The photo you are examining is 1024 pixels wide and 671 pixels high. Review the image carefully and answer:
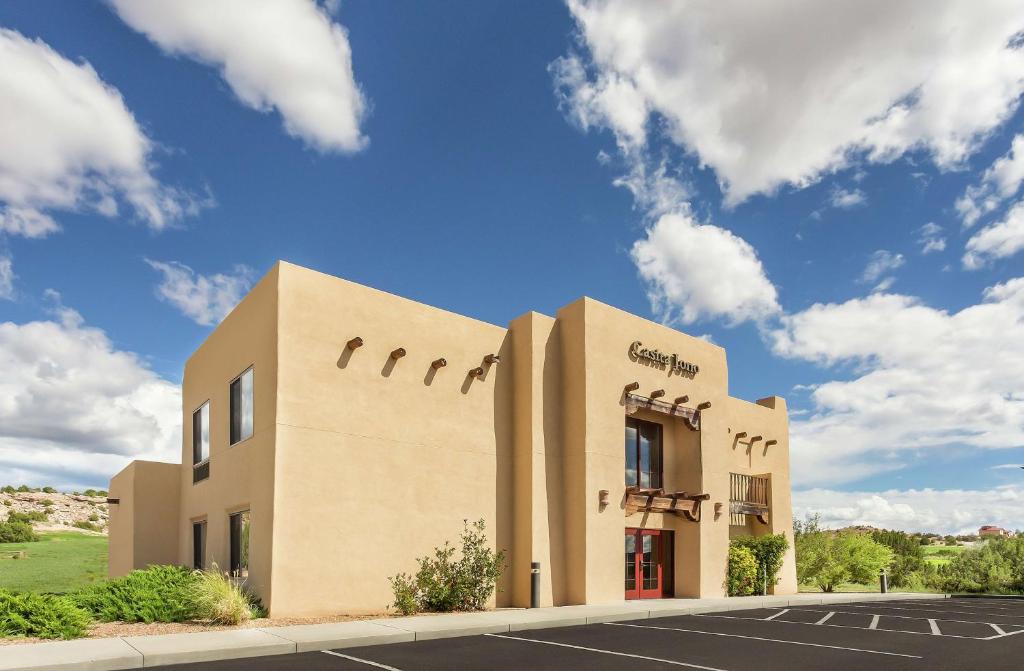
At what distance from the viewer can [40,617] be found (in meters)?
11.3

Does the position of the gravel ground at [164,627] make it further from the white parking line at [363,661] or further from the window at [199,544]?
the window at [199,544]

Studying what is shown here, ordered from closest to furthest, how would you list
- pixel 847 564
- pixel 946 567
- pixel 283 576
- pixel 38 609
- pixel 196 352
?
pixel 38 609 → pixel 283 576 → pixel 196 352 → pixel 847 564 → pixel 946 567

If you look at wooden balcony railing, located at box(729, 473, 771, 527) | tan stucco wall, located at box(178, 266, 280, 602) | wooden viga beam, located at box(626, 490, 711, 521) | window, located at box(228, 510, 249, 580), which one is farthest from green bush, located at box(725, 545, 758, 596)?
tan stucco wall, located at box(178, 266, 280, 602)

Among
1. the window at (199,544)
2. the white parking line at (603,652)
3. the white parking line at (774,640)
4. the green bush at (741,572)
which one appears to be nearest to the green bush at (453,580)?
the white parking line at (774,640)

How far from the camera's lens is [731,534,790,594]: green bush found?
2306 centimetres

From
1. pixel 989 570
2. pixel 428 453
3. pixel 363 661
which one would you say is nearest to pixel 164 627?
pixel 363 661

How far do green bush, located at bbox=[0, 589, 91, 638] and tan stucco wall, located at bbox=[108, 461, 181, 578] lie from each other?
11.4 meters

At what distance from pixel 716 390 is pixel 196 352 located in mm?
16017

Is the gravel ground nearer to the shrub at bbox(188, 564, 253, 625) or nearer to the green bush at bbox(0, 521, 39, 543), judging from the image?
the shrub at bbox(188, 564, 253, 625)

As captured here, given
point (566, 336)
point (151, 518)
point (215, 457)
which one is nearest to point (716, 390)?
point (566, 336)

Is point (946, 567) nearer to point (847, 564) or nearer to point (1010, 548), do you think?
point (1010, 548)

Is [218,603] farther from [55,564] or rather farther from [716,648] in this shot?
[55,564]

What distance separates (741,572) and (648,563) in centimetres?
357

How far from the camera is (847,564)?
30031 mm
